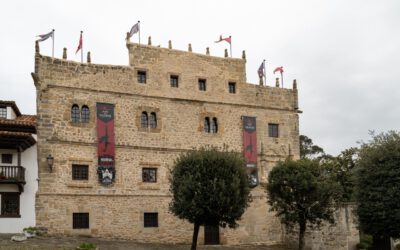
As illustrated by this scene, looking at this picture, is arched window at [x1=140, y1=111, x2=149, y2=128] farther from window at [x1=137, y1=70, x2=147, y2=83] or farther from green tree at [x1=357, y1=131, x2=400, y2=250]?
green tree at [x1=357, y1=131, x2=400, y2=250]

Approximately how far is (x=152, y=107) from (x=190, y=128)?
303cm

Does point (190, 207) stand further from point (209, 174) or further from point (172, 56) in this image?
point (172, 56)

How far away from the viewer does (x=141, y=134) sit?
3303cm

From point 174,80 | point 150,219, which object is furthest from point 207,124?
point 150,219

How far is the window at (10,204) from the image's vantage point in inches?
1136

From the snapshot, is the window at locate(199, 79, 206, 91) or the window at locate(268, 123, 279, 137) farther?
the window at locate(268, 123, 279, 137)

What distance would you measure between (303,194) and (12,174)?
54.5ft

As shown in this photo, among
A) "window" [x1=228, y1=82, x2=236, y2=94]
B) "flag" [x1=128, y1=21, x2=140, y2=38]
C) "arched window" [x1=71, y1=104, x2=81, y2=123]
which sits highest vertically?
"flag" [x1=128, y1=21, x2=140, y2=38]

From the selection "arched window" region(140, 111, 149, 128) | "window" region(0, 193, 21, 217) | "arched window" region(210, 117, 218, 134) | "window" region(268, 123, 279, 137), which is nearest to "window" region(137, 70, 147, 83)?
"arched window" region(140, 111, 149, 128)

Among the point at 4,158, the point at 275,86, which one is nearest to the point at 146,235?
the point at 4,158

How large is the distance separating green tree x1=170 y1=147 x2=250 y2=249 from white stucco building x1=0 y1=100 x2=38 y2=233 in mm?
8261

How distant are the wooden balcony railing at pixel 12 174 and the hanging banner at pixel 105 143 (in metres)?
4.48

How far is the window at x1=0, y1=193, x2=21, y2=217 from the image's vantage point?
1136 inches

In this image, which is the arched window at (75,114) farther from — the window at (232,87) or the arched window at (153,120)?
the window at (232,87)
